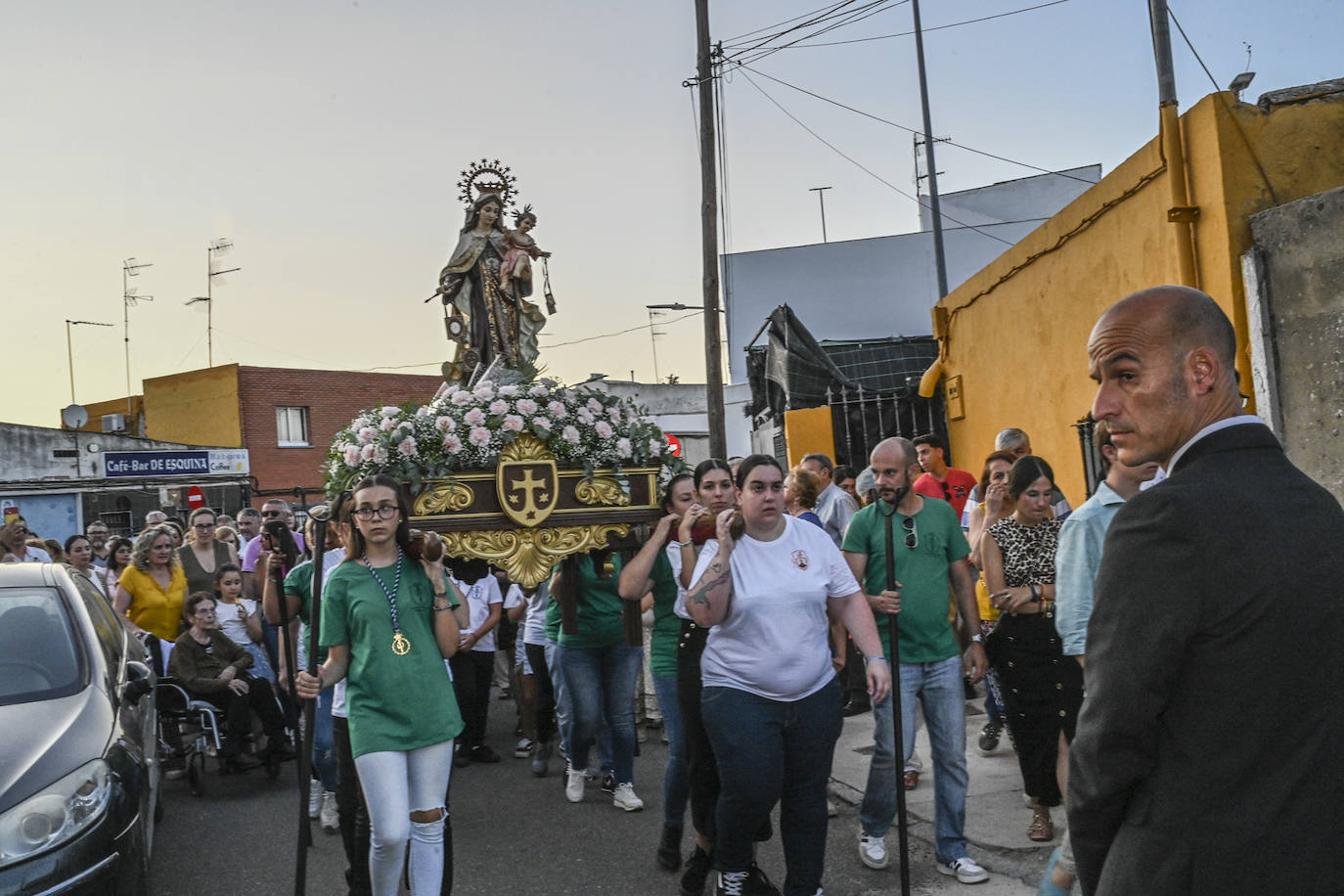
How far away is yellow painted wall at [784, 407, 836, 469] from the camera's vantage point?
1543 centimetres

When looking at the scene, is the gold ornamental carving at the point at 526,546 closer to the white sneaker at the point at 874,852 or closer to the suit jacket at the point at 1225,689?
the white sneaker at the point at 874,852

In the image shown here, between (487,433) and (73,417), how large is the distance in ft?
106

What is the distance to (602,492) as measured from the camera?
6352mm

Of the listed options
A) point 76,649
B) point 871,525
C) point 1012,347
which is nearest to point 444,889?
point 76,649

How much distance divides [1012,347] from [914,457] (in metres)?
6.43

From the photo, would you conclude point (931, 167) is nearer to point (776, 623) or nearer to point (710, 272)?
point (710, 272)

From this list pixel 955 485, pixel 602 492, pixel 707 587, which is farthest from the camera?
pixel 955 485

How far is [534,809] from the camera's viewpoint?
23.6 ft

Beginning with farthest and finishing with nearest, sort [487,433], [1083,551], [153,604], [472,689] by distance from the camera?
[153,604]
[472,689]
[487,433]
[1083,551]

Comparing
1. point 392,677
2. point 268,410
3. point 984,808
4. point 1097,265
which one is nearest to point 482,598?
point 984,808

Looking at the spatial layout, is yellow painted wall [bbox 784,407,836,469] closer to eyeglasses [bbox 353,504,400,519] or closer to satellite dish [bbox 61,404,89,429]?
eyeglasses [bbox 353,504,400,519]

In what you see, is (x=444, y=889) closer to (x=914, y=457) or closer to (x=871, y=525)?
(x=871, y=525)

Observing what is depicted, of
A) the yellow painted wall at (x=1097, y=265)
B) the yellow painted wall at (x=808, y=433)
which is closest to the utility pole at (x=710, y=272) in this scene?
the yellow painted wall at (x=808, y=433)

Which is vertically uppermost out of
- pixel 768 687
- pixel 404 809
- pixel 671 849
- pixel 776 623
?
pixel 776 623
